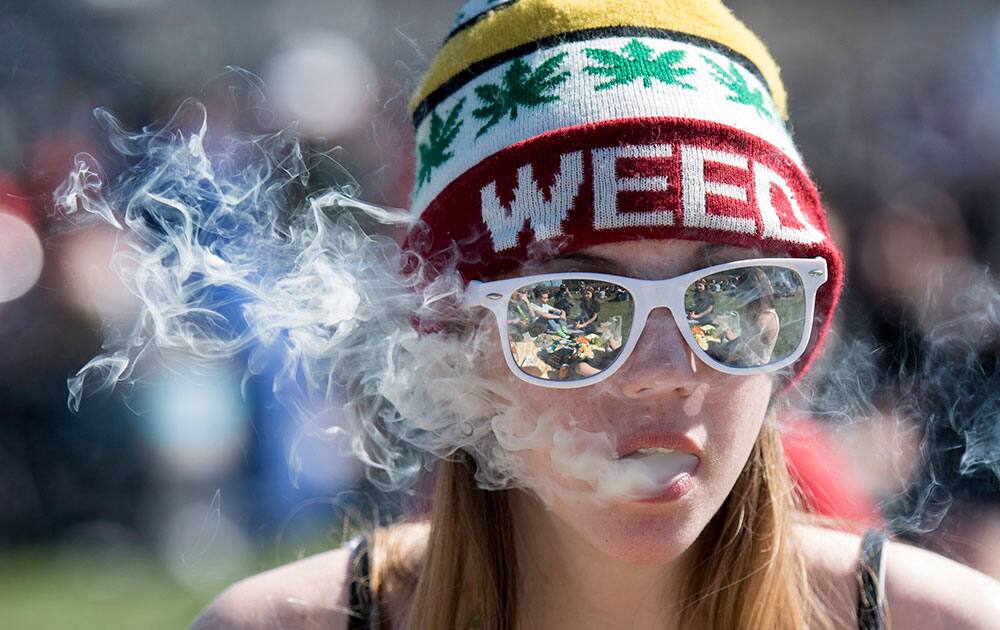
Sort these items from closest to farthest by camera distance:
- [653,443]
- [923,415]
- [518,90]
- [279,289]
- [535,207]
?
→ [653,443] < [535,207] < [518,90] < [279,289] < [923,415]

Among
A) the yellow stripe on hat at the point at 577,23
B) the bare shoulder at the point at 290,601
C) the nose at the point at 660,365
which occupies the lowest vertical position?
the bare shoulder at the point at 290,601

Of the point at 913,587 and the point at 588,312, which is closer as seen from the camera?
the point at 588,312

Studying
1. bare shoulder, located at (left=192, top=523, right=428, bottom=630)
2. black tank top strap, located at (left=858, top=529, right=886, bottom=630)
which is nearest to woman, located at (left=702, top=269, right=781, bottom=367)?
black tank top strap, located at (left=858, top=529, right=886, bottom=630)

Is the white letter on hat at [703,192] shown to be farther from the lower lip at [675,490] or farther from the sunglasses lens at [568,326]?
the lower lip at [675,490]

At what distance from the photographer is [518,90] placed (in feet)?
6.25

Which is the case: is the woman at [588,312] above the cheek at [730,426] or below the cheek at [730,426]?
above

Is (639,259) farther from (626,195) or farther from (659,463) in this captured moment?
(659,463)

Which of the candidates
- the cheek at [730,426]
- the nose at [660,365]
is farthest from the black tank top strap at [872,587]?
the nose at [660,365]

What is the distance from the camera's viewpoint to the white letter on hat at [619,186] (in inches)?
67.5

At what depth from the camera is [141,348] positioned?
2096 millimetres

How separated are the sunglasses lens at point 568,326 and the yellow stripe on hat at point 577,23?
56cm

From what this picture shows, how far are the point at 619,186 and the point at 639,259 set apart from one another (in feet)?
0.44

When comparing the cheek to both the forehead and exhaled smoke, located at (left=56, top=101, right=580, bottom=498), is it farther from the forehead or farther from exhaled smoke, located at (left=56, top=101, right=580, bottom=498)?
exhaled smoke, located at (left=56, top=101, right=580, bottom=498)

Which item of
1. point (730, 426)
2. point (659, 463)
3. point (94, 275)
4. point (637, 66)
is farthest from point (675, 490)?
point (94, 275)
